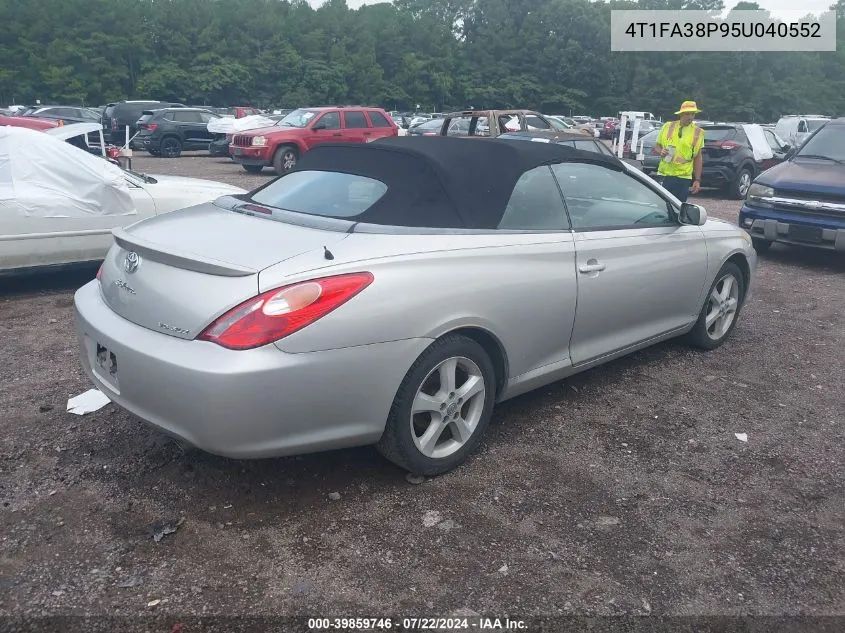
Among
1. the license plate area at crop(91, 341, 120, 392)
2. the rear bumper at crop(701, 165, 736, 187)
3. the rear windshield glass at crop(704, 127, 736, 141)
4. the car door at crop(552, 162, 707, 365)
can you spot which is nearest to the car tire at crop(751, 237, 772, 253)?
the car door at crop(552, 162, 707, 365)

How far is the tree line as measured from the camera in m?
55.7

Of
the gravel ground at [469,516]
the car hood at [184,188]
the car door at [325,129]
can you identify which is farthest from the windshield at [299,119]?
the gravel ground at [469,516]

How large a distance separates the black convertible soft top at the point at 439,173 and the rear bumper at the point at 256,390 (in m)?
0.69

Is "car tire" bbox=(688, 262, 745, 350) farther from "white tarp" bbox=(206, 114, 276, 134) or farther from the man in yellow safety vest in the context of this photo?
"white tarp" bbox=(206, 114, 276, 134)

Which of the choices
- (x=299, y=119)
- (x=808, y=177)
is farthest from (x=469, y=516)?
(x=299, y=119)

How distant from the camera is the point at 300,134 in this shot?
17.4 metres

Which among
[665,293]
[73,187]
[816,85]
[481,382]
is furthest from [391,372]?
[816,85]

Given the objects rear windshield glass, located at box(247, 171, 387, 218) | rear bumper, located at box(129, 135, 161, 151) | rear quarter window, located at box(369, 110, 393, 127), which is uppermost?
rear quarter window, located at box(369, 110, 393, 127)

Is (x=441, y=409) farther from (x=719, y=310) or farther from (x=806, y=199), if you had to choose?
(x=806, y=199)

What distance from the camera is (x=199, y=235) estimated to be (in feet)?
10.5

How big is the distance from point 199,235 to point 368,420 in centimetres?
112

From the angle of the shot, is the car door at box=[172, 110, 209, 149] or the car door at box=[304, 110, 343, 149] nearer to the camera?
the car door at box=[304, 110, 343, 149]

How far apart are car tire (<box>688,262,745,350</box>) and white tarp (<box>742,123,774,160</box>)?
1165 cm

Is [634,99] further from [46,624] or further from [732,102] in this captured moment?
[46,624]
